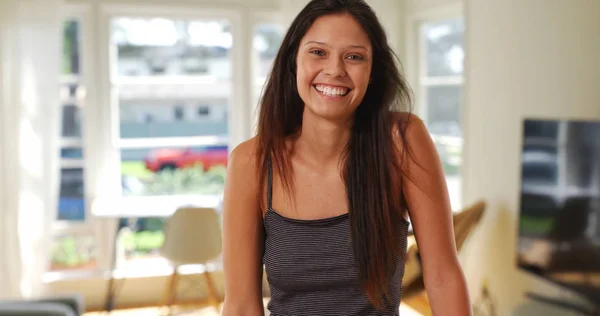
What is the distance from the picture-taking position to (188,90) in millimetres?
4570

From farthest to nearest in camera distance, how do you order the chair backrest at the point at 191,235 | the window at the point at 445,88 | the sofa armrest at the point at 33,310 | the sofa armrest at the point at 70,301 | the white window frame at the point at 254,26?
the white window frame at the point at 254,26
the window at the point at 445,88
the chair backrest at the point at 191,235
the sofa armrest at the point at 70,301
the sofa armrest at the point at 33,310

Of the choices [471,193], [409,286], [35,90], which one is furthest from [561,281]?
[35,90]

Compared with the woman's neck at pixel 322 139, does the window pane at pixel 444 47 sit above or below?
above

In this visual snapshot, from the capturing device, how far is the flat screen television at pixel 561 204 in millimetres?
2535

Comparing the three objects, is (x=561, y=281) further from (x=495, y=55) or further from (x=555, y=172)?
(x=495, y=55)

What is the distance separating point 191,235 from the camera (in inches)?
146

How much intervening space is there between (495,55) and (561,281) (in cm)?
144

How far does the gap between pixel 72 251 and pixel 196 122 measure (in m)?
1.29

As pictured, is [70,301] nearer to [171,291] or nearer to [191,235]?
[191,235]

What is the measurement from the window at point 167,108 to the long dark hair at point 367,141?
3521 millimetres

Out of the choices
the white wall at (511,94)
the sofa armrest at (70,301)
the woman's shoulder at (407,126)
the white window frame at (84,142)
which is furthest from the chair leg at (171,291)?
the woman's shoulder at (407,126)

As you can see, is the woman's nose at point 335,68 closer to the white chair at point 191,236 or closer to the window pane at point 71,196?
the white chair at point 191,236

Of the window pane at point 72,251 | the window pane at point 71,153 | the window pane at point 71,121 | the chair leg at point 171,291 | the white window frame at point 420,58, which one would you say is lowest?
the chair leg at point 171,291

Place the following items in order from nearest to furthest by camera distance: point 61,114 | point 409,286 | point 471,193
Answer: point 409,286, point 471,193, point 61,114
